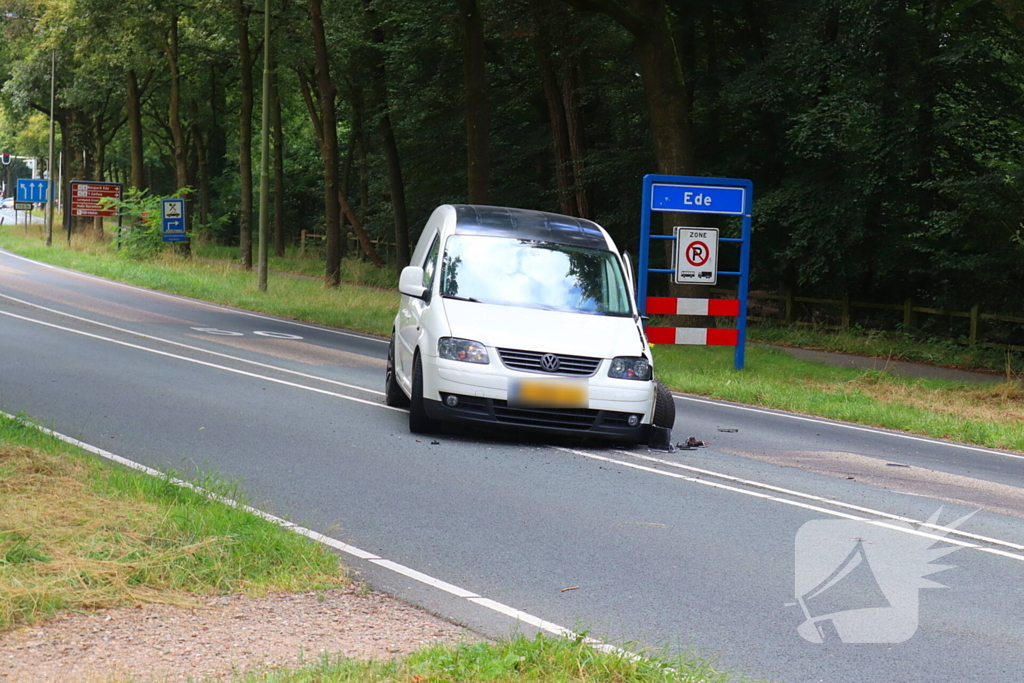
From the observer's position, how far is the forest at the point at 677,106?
2161 cm

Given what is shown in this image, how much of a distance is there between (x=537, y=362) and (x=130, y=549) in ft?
14.6

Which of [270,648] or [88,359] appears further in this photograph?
[88,359]

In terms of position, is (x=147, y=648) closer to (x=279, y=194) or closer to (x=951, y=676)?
(x=951, y=676)

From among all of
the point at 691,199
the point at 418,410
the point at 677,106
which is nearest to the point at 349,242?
the point at 677,106

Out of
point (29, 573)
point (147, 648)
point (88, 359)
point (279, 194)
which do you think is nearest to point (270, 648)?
point (147, 648)

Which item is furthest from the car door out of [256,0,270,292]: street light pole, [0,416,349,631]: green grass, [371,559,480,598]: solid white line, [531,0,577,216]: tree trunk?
[531,0,577,216]: tree trunk

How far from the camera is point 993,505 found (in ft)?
29.2

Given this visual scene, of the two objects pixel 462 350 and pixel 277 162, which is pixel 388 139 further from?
pixel 462 350

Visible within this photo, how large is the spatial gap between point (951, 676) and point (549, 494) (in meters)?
3.71

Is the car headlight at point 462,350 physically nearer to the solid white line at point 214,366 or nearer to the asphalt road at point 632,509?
the asphalt road at point 632,509

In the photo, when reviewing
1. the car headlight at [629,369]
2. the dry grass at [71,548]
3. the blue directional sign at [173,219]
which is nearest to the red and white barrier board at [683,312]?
the car headlight at [629,369]

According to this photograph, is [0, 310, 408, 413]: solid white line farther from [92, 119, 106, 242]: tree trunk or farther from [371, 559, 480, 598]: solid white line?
[92, 119, 106, 242]: tree trunk

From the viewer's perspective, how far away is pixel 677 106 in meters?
21.1

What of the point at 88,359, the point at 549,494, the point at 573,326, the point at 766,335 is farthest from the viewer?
the point at 766,335
